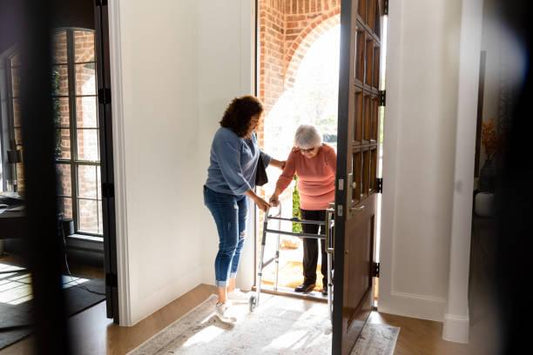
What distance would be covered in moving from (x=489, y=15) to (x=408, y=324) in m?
3.18

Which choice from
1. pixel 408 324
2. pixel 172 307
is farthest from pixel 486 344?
pixel 172 307

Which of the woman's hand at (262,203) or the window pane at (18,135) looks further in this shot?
the woman's hand at (262,203)

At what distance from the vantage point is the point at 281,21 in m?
5.48

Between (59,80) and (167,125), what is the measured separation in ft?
10.4

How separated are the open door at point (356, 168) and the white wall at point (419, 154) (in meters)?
0.12

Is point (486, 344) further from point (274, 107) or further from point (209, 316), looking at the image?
point (274, 107)

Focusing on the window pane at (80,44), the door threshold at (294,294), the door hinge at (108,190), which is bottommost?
the door threshold at (294,294)

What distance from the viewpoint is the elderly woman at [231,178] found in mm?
3018

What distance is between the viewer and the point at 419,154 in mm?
3092

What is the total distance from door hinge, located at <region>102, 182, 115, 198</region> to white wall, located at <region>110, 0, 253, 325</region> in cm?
5

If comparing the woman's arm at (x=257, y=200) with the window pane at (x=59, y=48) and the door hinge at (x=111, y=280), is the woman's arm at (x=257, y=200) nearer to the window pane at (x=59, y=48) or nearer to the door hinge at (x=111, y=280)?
the door hinge at (x=111, y=280)

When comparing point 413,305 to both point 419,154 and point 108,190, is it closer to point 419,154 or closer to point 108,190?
point 419,154

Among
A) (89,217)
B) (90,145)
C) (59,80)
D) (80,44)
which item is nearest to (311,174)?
(90,145)

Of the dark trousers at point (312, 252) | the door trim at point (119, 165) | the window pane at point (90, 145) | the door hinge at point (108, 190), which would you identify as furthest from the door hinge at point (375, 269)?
the window pane at point (90, 145)
